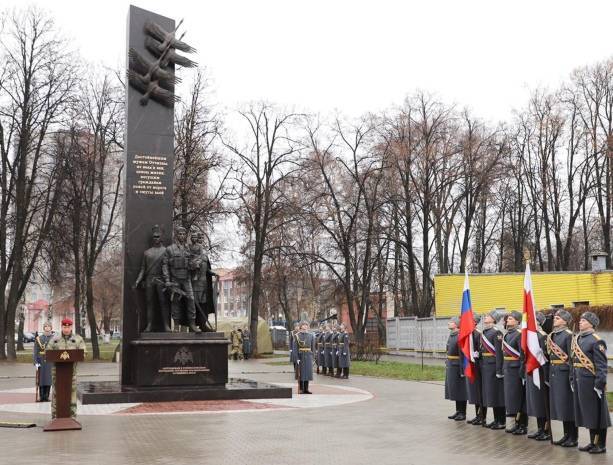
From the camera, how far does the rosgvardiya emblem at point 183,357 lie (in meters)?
15.0

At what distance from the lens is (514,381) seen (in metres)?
10.5

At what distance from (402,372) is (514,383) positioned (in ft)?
44.8

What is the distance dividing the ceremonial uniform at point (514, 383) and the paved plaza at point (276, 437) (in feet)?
1.10

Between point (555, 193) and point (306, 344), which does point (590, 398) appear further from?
point (555, 193)

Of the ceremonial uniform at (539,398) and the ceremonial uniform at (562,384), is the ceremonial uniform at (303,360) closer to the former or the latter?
the ceremonial uniform at (539,398)

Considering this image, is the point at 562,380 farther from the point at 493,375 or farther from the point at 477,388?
the point at 477,388

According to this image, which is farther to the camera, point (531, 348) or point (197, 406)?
point (197, 406)

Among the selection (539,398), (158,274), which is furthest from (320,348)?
(539,398)

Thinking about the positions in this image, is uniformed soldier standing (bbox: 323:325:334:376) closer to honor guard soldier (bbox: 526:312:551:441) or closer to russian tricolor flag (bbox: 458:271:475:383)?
russian tricolor flag (bbox: 458:271:475:383)

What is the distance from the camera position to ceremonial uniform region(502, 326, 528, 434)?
10516 millimetres

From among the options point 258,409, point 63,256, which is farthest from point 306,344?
point 63,256

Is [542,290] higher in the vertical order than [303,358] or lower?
higher

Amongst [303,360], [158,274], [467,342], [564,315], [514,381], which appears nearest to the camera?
[564,315]

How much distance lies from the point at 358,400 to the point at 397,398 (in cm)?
100
